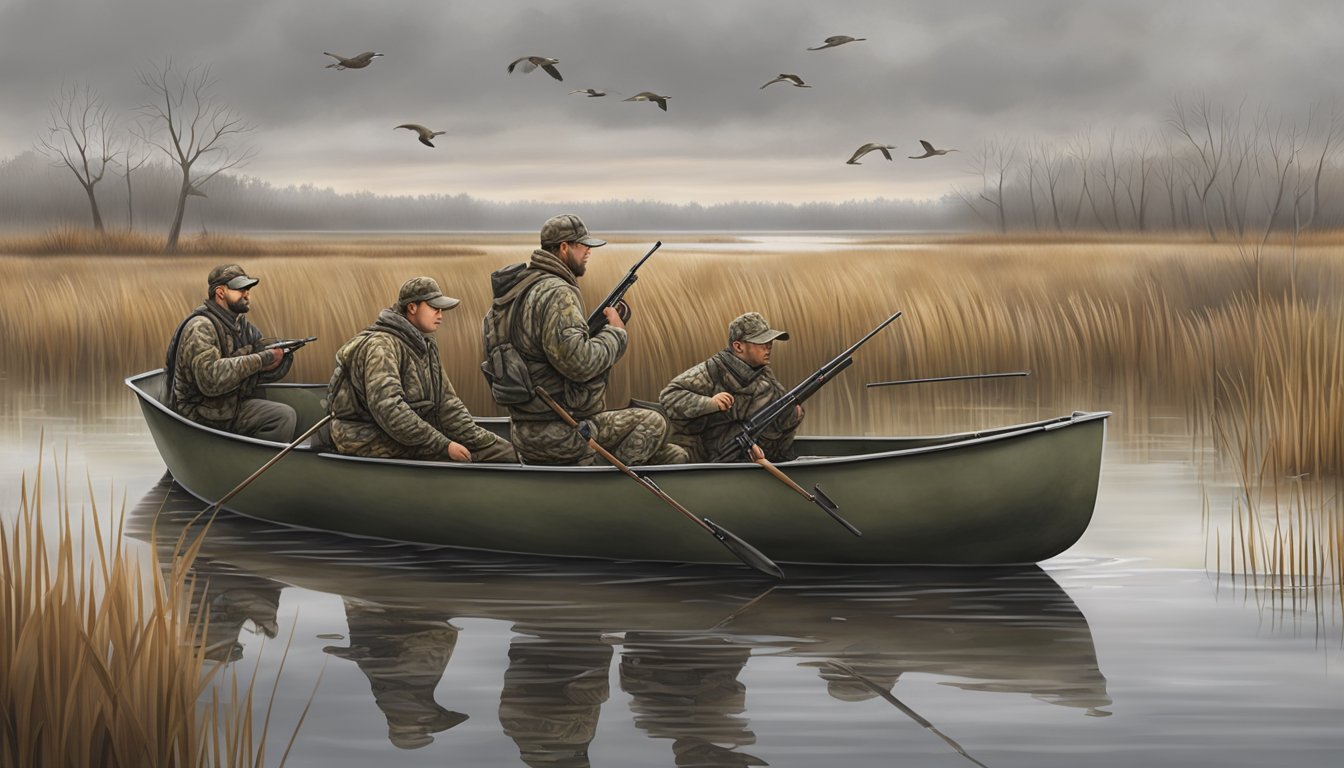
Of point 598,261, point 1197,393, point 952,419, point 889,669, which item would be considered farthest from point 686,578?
point 598,261

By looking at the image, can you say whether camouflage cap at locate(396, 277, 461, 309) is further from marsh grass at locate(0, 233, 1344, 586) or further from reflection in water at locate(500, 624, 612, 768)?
marsh grass at locate(0, 233, 1344, 586)

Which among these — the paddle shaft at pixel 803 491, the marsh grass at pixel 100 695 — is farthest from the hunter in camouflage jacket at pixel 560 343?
the marsh grass at pixel 100 695

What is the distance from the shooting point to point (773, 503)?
8414 millimetres

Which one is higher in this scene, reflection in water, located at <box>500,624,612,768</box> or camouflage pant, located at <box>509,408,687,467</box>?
camouflage pant, located at <box>509,408,687,467</box>

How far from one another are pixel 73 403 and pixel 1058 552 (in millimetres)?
10531

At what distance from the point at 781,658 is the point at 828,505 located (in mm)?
1750

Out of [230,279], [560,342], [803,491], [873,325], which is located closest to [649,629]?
[803,491]

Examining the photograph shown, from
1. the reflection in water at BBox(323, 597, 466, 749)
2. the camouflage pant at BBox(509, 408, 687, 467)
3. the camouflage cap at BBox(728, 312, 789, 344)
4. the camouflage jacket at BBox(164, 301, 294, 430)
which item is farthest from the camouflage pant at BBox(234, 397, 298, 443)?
the camouflage cap at BBox(728, 312, 789, 344)

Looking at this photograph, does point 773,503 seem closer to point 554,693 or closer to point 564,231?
point 564,231

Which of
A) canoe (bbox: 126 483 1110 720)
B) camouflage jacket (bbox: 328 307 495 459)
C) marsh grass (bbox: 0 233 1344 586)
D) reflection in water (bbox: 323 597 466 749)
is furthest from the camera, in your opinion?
marsh grass (bbox: 0 233 1344 586)

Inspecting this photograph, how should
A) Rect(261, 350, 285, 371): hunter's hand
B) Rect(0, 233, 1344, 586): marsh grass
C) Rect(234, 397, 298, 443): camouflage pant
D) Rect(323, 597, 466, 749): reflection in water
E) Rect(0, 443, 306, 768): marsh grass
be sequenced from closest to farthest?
Rect(0, 443, 306, 768): marsh grass → Rect(323, 597, 466, 749): reflection in water → Rect(261, 350, 285, 371): hunter's hand → Rect(234, 397, 298, 443): camouflage pant → Rect(0, 233, 1344, 586): marsh grass

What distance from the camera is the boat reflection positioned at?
5836 millimetres

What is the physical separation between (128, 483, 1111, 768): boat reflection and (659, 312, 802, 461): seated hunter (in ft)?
2.70

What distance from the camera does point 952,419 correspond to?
47.1 feet
